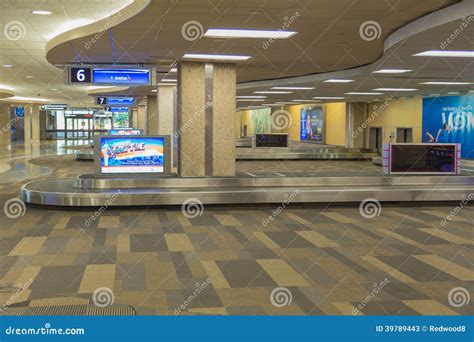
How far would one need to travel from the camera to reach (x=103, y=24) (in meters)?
10.2

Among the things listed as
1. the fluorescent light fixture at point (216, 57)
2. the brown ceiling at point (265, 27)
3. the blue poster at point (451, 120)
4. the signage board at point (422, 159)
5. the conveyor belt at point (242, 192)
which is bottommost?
the conveyor belt at point (242, 192)

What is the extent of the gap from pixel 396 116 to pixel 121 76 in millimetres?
23916

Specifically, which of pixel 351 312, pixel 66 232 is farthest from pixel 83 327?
pixel 66 232

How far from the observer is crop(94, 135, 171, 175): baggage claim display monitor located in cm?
1478

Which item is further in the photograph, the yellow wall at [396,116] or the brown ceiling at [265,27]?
the yellow wall at [396,116]

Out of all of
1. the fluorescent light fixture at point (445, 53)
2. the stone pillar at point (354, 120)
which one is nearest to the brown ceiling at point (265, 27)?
the fluorescent light fixture at point (445, 53)

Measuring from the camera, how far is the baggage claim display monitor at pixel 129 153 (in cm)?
1478

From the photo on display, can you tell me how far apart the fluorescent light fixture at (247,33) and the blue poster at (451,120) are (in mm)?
18069

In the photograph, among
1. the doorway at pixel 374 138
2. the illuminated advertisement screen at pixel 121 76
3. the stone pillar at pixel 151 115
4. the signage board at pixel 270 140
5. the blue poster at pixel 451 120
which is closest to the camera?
the illuminated advertisement screen at pixel 121 76

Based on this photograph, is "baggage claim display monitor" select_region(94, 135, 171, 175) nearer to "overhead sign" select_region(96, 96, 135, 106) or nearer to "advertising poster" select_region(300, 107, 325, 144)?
"overhead sign" select_region(96, 96, 135, 106)

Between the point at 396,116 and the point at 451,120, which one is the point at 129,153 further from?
the point at 396,116

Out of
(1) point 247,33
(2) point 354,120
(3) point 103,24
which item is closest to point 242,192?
(1) point 247,33

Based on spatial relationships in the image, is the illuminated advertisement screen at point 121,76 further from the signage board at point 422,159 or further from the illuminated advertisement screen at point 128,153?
the signage board at point 422,159

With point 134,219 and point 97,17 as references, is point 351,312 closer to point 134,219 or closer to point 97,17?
point 134,219
